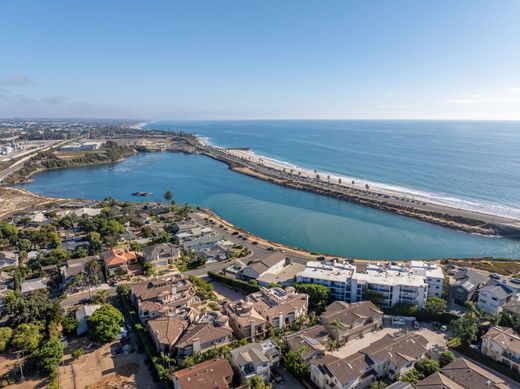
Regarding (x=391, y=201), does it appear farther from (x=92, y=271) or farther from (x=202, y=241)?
(x=92, y=271)

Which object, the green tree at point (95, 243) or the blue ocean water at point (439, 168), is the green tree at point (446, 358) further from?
the blue ocean water at point (439, 168)

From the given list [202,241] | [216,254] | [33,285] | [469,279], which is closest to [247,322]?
[216,254]

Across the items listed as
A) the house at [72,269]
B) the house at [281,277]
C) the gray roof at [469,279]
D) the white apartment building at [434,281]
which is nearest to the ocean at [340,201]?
the house at [281,277]

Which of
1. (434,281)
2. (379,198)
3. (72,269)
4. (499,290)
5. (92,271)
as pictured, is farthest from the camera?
(379,198)

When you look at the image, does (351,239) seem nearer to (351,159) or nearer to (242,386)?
(242,386)

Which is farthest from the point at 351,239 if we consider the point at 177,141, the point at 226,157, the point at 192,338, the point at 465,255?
the point at 177,141
